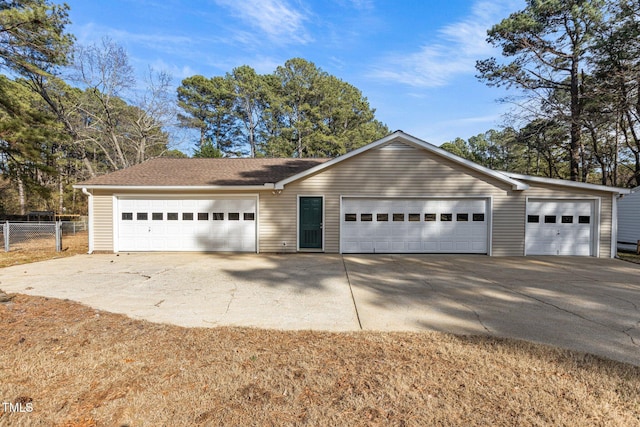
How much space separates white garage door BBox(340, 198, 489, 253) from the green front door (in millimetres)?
866

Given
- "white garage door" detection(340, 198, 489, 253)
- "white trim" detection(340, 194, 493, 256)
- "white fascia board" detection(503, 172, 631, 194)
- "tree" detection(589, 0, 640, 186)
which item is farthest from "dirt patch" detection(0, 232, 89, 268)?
"tree" detection(589, 0, 640, 186)

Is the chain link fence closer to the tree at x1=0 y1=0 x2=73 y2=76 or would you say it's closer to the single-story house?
the single-story house

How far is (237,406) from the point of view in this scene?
2307 mm

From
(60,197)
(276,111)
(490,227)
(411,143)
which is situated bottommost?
(490,227)

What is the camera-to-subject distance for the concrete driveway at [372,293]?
3986 mm

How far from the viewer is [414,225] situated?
10305mm

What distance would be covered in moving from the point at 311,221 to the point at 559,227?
8.76 m

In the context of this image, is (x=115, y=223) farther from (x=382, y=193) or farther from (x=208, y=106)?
(x=208, y=106)

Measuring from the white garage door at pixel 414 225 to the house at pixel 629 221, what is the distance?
31.9ft

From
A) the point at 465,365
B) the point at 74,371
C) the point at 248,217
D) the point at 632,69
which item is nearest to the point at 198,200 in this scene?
the point at 248,217

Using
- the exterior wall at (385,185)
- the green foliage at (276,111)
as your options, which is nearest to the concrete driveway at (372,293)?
the exterior wall at (385,185)

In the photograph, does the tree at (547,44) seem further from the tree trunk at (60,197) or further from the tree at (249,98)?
the tree trunk at (60,197)

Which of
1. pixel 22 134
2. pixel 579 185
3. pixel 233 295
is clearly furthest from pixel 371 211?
pixel 22 134

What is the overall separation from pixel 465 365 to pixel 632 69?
1698 centimetres
